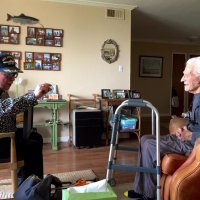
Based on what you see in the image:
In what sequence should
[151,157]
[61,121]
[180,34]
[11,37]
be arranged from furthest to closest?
[180,34] → [61,121] → [11,37] → [151,157]

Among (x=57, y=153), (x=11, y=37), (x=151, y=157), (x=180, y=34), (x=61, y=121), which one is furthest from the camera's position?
(x=180, y=34)

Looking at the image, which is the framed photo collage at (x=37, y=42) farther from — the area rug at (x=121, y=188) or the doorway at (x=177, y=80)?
the doorway at (x=177, y=80)

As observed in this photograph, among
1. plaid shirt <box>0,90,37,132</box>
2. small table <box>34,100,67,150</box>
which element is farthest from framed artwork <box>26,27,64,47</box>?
plaid shirt <box>0,90,37,132</box>

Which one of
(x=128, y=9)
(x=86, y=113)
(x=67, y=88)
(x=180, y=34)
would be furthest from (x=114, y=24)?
(x=180, y=34)

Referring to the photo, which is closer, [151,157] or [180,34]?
[151,157]

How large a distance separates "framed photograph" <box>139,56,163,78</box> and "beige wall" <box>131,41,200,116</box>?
10 centimetres

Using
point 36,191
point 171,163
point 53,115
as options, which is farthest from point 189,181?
point 53,115

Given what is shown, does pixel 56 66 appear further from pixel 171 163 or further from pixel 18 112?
pixel 171 163

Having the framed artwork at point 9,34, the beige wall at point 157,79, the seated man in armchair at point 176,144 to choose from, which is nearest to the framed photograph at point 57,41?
the framed artwork at point 9,34

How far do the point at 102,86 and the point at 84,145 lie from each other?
1.10m

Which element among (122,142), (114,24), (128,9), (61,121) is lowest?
(122,142)

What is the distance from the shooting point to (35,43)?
13.2ft

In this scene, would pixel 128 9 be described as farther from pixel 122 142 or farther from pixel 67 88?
pixel 122 142

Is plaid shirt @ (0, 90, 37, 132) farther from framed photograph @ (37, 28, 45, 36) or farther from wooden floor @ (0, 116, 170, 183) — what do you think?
framed photograph @ (37, 28, 45, 36)
